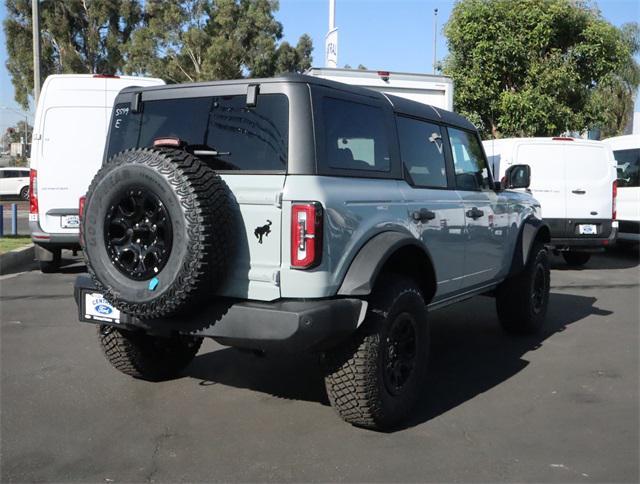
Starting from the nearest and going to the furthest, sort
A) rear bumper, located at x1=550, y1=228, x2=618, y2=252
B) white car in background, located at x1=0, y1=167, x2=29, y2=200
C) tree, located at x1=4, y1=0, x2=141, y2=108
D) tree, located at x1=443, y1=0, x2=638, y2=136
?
rear bumper, located at x1=550, y1=228, x2=618, y2=252
tree, located at x1=443, y1=0, x2=638, y2=136
white car in background, located at x1=0, y1=167, x2=29, y2=200
tree, located at x1=4, y1=0, x2=141, y2=108

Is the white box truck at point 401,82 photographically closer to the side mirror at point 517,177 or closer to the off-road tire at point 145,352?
the side mirror at point 517,177

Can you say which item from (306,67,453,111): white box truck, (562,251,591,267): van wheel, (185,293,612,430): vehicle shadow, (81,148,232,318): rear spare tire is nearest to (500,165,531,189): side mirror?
(185,293,612,430): vehicle shadow

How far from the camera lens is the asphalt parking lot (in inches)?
133

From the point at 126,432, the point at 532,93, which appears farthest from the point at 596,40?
the point at 126,432

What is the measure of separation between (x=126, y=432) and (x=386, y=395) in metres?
1.50

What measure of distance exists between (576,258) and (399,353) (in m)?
8.67

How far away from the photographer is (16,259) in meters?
10.3

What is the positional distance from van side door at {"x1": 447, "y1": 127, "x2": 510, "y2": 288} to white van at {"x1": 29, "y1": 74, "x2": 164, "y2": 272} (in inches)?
197

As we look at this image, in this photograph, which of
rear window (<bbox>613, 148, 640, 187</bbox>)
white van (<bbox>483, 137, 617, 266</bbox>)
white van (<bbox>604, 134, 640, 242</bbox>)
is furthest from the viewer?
rear window (<bbox>613, 148, 640, 187</bbox>)

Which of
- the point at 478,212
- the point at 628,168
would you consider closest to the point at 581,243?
the point at 628,168

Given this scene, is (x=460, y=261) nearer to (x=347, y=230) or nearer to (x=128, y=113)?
(x=347, y=230)

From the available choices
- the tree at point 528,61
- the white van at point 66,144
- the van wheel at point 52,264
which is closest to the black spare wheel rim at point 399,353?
the white van at point 66,144

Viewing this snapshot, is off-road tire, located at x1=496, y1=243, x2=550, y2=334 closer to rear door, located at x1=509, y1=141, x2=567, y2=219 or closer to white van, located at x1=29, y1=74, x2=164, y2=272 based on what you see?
rear door, located at x1=509, y1=141, x2=567, y2=219

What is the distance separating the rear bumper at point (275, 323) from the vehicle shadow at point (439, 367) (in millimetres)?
660
